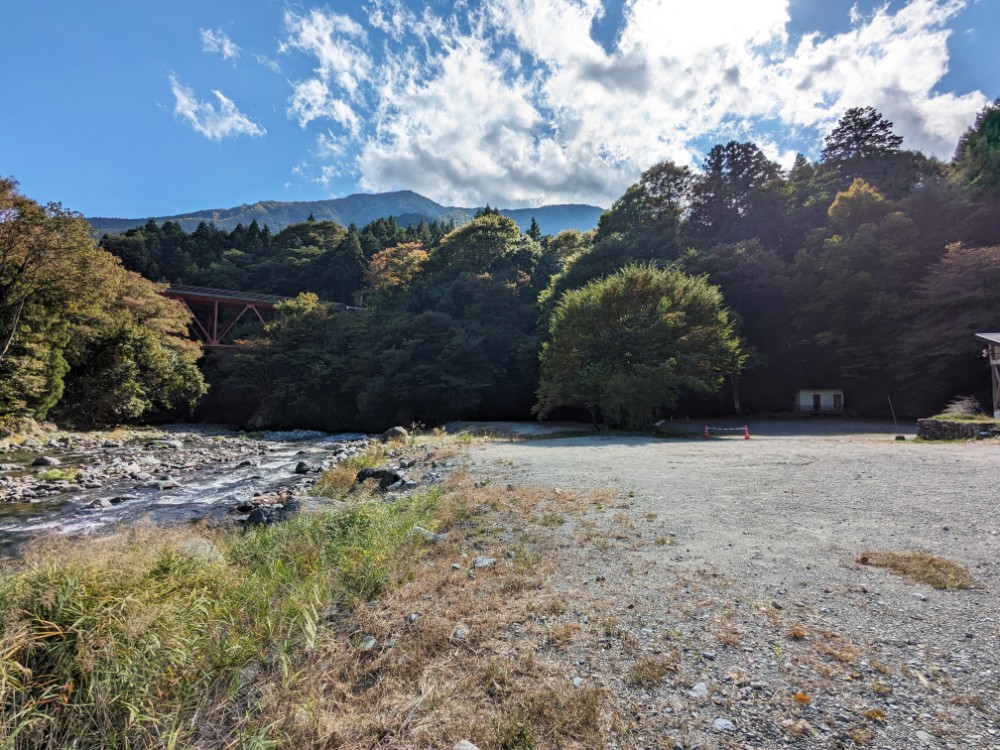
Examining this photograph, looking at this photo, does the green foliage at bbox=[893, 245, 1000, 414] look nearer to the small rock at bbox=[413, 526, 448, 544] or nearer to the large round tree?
the large round tree

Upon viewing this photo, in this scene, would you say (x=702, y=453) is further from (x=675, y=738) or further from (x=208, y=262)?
(x=208, y=262)

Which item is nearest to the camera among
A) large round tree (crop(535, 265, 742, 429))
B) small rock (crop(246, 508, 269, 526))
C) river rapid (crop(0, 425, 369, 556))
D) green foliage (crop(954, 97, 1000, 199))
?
small rock (crop(246, 508, 269, 526))

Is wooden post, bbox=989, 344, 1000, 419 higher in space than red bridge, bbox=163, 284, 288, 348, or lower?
lower

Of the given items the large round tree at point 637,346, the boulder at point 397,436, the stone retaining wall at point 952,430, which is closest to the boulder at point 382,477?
the boulder at point 397,436

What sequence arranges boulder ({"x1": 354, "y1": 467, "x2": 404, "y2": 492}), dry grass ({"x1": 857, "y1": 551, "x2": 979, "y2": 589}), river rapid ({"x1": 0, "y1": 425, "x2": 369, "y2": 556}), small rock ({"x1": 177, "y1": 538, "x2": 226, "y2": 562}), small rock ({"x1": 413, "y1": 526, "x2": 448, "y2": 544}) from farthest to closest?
boulder ({"x1": 354, "y1": 467, "x2": 404, "y2": 492}) → river rapid ({"x1": 0, "y1": 425, "x2": 369, "y2": 556}) → small rock ({"x1": 413, "y1": 526, "x2": 448, "y2": 544}) → small rock ({"x1": 177, "y1": 538, "x2": 226, "y2": 562}) → dry grass ({"x1": 857, "y1": 551, "x2": 979, "y2": 589})

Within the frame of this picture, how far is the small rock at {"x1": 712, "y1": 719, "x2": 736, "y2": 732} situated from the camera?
1.94 m

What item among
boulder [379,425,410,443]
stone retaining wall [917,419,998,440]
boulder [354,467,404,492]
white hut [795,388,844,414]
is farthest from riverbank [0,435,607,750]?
white hut [795,388,844,414]

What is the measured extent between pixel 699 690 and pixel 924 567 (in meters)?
2.60

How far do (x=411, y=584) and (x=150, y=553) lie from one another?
2.01 metres

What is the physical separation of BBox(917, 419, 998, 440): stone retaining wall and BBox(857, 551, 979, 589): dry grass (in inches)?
446

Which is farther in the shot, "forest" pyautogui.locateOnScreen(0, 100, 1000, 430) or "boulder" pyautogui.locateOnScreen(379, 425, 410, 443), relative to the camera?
"boulder" pyautogui.locateOnScreen(379, 425, 410, 443)

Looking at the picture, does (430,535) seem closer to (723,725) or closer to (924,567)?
(723,725)

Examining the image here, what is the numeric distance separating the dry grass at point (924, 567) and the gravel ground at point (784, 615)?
98 mm

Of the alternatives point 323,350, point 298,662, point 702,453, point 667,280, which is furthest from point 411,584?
point 323,350
